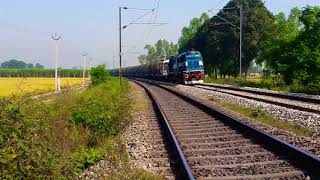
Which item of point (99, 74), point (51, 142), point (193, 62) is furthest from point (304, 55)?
point (51, 142)

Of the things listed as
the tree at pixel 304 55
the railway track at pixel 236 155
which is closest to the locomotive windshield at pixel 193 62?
the tree at pixel 304 55

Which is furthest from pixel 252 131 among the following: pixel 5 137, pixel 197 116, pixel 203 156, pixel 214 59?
pixel 214 59

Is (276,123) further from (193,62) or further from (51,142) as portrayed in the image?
(193,62)

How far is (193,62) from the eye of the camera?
47.7 meters

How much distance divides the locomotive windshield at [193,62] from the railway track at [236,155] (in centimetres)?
3313

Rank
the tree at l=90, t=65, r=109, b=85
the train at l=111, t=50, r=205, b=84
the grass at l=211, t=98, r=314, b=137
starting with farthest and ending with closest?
the tree at l=90, t=65, r=109, b=85 < the train at l=111, t=50, r=205, b=84 < the grass at l=211, t=98, r=314, b=137

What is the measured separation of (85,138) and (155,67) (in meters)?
62.8

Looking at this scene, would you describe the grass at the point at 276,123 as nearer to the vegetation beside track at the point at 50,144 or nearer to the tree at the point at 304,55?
the vegetation beside track at the point at 50,144

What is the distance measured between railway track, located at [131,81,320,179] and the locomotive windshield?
3313cm

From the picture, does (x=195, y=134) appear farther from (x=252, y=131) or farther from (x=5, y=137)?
(x=5, y=137)

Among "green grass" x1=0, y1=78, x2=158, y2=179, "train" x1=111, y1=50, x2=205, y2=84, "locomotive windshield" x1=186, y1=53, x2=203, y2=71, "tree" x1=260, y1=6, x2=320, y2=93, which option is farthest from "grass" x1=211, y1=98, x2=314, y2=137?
"train" x1=111, y1=50, x2=205, y2=84

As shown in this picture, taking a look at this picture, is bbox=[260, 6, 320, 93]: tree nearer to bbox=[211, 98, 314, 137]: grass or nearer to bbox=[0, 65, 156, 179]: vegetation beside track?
bbox=[211, 98, 314, 137]: grass

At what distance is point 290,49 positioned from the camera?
40.5 m

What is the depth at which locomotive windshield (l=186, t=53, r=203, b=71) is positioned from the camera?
155 feet
